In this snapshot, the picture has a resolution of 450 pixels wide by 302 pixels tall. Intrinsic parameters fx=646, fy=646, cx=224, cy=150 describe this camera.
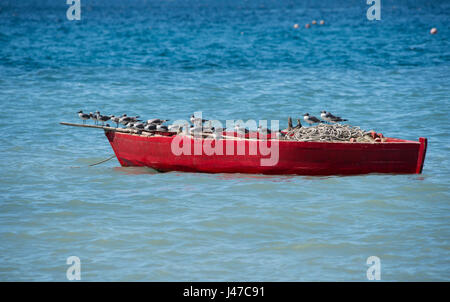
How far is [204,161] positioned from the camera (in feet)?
49.9

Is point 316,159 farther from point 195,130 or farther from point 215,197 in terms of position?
point 195,130

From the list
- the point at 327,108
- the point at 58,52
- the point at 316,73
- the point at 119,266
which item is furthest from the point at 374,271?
the point at 58,52

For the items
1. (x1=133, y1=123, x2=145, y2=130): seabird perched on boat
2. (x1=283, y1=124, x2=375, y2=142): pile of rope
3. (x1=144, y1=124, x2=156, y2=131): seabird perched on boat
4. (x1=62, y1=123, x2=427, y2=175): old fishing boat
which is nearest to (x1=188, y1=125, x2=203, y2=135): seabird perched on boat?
(x1=62, y1=123, x2=427, y2=175): old fishing boat

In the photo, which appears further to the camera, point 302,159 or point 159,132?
point 159,132

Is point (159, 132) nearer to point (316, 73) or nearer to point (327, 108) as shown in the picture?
point (327, 108)

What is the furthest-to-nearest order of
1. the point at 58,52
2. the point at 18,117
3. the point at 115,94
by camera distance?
the point at 58,52, the point at 115,94, the point at 18,117

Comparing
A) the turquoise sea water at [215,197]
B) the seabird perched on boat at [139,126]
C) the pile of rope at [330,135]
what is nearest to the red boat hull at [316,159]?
the turquoise sea water at [215,197]

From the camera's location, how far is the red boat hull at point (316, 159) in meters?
14.3

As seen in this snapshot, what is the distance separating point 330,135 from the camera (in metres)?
14.8

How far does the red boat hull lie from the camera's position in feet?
47.0

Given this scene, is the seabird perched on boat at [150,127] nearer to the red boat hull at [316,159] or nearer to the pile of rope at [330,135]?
the red boat hull at [316,159]

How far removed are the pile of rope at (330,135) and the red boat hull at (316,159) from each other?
0.41m

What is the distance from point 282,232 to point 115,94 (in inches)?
763

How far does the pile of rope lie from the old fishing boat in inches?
14.4
